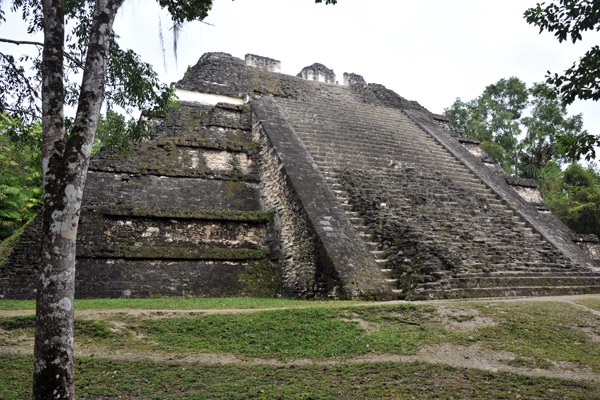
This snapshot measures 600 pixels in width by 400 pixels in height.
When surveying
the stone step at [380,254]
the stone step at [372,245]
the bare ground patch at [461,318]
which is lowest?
the bare ground patch at [461,318]

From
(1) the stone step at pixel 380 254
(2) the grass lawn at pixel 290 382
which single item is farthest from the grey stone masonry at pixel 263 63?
(2) the grass lawn at pixel 290 382

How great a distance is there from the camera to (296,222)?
289 inches

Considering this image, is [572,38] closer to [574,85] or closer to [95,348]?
[574,85]

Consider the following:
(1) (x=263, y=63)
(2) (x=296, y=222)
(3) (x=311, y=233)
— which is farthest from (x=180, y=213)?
(1) (x=263, y=63)

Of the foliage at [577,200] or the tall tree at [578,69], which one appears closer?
the tall tree at [578,69]

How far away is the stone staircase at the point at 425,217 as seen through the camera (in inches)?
253

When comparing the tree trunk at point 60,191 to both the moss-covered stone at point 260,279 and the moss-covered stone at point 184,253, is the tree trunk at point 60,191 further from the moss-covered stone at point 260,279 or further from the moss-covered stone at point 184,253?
the moss-covered stone at point 260,279

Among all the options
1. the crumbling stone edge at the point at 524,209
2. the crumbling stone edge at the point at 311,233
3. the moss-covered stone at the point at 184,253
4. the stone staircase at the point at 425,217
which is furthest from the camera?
the crumbling stone edge at the point at 524,209

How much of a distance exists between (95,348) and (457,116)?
26325 millimetres

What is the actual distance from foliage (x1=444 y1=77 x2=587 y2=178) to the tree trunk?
24216 mm

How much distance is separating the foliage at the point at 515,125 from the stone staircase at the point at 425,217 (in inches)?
592

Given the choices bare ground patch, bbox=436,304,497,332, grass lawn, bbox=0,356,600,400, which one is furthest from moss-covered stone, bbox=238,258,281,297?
grass lawn, bbox=0,356,600,400

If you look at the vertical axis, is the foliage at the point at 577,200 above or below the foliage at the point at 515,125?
below

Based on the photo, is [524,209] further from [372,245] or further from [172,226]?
[172,226]
